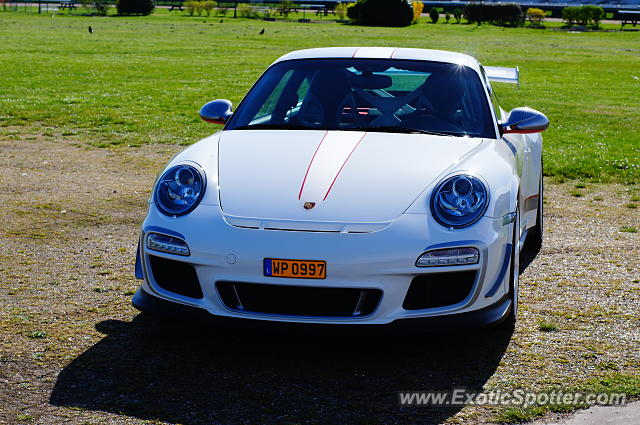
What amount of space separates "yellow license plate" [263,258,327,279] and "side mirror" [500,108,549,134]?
6.33ft

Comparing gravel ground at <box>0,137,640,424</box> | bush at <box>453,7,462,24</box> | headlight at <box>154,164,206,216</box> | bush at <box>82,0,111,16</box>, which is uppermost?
headlight at <box>154,164,206,216</box>

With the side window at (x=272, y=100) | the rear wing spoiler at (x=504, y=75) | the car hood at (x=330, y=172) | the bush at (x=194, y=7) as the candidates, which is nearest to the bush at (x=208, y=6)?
the bush at (x=194, y=7)

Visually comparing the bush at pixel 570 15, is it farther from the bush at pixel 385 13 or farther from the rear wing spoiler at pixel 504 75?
the rear wing spoiler at pixel 504 75

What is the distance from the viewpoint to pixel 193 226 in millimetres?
4609

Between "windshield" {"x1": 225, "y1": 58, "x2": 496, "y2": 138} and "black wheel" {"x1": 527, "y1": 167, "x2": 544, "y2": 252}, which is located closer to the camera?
"windshield" {"x1": 225, "y1": 58, "x2": 496, "y2": 138}

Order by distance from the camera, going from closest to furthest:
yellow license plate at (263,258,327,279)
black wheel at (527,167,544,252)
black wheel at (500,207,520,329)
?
yellow license plate at (263,258,327,279) → black wheel at (500,207,520,329) → black wheel at (527,167,544,252)

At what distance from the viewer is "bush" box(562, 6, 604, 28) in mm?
58688

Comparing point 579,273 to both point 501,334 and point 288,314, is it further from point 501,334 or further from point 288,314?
point 288,314

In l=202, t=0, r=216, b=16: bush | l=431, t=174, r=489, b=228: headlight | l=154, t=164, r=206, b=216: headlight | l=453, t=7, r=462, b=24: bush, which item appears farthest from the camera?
l=202, t=0, r=216, b=16: bush

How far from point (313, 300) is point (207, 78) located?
1810 centimetres

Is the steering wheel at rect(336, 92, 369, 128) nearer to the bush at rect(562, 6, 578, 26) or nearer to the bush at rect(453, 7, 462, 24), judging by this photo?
the bush at rect(562, 6, 578, 26)

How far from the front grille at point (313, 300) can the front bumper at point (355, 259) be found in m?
0.03

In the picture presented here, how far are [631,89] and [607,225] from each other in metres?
14.9

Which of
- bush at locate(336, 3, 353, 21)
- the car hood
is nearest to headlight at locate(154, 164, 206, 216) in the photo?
the car hood
